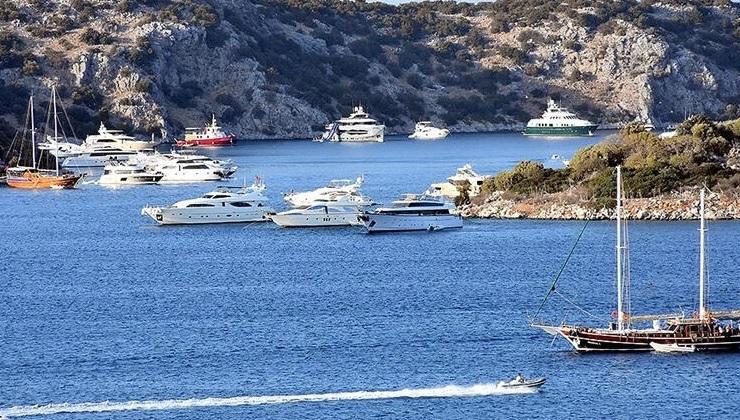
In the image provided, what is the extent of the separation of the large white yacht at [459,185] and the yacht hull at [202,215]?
10.4m

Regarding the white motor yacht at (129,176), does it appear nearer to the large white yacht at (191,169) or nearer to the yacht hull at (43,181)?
the large white yacht at (191,169)

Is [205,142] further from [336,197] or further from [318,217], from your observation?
[318,217]

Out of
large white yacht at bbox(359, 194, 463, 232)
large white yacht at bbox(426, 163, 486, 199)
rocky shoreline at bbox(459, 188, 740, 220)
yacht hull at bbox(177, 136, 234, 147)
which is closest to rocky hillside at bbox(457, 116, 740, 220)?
rocky shoreline at bbox(459, 188, 740, 220)

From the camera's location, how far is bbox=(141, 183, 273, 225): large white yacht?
299ft

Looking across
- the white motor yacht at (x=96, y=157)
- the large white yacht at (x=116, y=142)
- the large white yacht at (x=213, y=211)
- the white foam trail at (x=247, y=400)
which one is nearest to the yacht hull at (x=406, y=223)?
the large white yacht at (x=213, y=211)

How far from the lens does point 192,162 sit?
5012 inches

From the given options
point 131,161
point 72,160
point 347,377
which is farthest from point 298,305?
point 72,160

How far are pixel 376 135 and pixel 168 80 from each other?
24950mm

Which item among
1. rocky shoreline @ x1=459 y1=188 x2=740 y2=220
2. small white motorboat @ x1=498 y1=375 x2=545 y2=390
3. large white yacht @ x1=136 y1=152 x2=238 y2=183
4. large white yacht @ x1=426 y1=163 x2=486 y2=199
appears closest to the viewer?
small white motorboat @ x1=498 y1=375 x2=545 y2=390

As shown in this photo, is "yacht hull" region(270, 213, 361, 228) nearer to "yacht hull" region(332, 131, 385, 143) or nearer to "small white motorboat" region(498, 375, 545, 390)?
A: "small white motorboat" region(498, 375, 545, 390)

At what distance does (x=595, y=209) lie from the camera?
281ft

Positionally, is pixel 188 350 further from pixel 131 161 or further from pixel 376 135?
pixel 376 135

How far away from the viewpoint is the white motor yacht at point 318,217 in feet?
291

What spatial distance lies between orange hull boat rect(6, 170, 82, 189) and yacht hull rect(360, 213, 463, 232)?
134 ft
